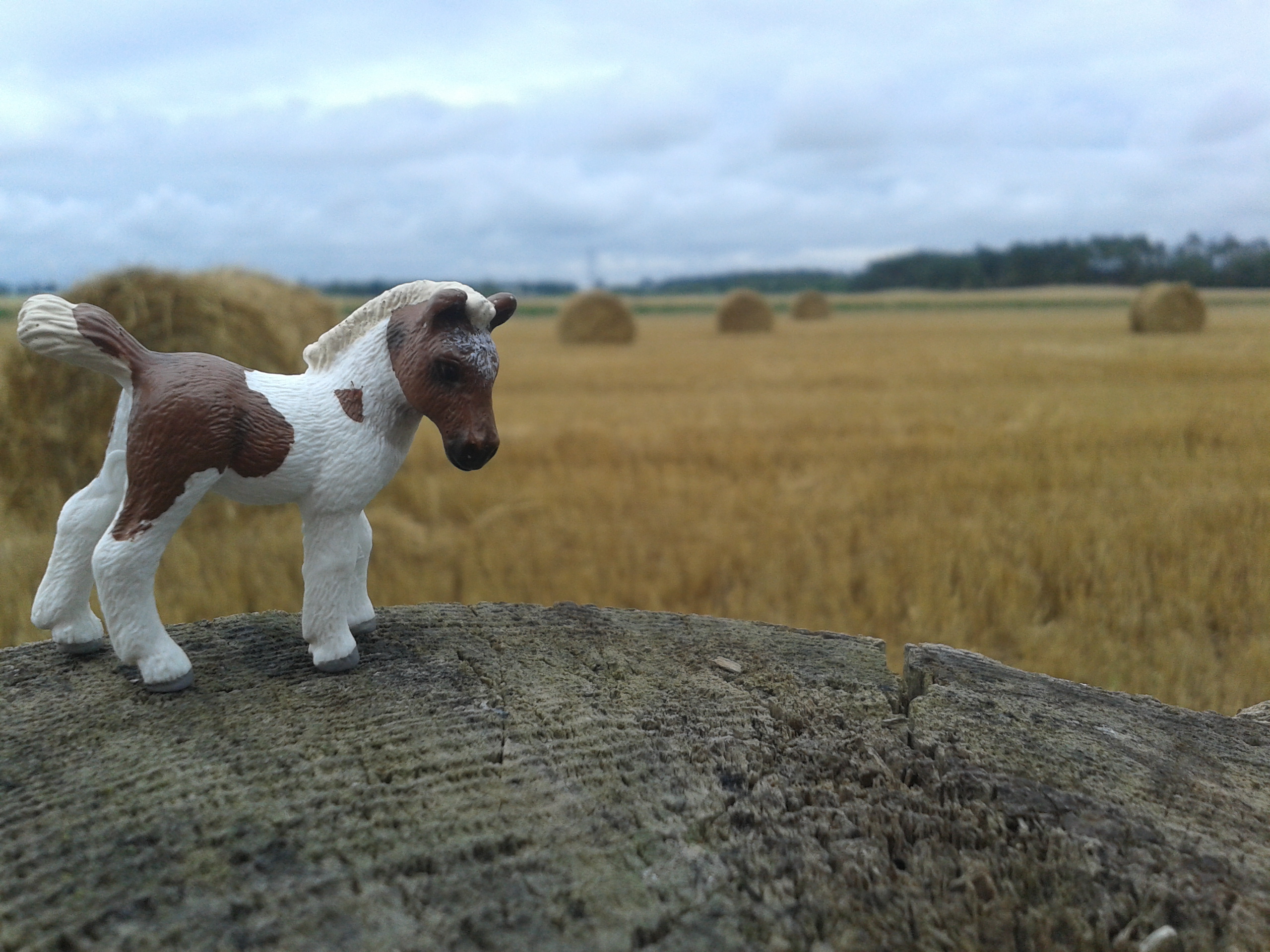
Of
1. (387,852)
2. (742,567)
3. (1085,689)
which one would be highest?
(387,852)

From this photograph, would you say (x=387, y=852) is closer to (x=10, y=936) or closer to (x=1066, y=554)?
(x=10, y=936)

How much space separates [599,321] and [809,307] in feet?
29.6

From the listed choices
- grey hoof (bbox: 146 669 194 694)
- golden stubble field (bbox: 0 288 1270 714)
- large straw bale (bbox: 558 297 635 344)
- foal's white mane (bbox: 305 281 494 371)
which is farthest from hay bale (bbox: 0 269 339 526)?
large straw bale (bbox: 558 297 635 344)

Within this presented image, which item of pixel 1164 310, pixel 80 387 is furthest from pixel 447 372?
pixel 1164 310

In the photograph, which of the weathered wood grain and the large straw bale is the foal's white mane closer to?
the weathered wood grain

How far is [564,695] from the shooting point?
157 cm

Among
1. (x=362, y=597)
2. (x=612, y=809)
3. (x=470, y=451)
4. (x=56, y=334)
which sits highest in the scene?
(x=56, y=334)

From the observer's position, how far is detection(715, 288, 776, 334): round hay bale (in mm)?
18203

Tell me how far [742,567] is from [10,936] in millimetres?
2994

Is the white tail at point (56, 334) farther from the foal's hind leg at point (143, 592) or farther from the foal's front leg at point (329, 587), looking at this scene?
the foal's front leg at point (329, 587)

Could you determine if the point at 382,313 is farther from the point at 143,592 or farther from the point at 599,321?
the point at 599,321

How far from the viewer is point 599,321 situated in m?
16.0

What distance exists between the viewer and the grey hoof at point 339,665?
5.39 ft

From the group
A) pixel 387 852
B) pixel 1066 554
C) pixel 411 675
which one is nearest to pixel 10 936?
pixel 387 852
